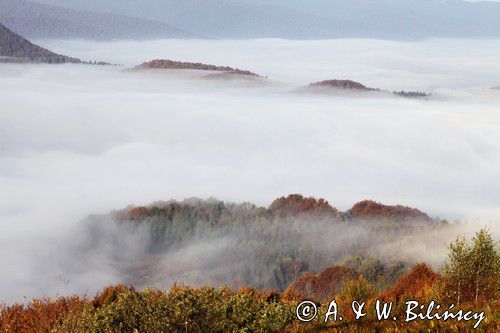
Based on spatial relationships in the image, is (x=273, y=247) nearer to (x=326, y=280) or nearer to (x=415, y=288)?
(x=326, y=280)

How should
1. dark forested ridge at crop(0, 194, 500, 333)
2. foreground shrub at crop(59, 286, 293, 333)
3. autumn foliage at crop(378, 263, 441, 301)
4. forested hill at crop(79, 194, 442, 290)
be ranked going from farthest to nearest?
forested hill at crop(79, 194, 442, 290) < autumn foliage at crop(378, 263, 441, 301) < dark forested ridge at crop(0, 194, 500, 333) < foreground shrub at crop(59, 286, 293, 333)

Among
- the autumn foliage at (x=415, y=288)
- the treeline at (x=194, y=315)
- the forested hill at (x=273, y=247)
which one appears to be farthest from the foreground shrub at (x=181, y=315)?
the forested hill at (x=273, y=247)

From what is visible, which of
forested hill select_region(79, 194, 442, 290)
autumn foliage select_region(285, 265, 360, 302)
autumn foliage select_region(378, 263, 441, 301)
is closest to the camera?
autumn foliage select_region(378, 263, 441, 301)

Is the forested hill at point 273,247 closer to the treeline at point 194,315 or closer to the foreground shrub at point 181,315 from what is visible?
the treeline at point 194,315

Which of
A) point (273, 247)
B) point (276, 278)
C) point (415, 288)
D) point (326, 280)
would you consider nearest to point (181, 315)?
point (415, 288)

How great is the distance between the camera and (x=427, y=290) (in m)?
24.4

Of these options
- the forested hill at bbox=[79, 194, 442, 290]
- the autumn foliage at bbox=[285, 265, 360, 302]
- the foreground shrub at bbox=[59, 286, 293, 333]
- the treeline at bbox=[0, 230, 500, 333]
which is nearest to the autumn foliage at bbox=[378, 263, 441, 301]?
the treeline at bbox=[0, 230, 500, 333]

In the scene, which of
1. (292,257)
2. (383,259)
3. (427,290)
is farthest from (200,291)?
(292,257)

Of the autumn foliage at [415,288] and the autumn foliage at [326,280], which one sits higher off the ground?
the autumn foliage at [415,288]

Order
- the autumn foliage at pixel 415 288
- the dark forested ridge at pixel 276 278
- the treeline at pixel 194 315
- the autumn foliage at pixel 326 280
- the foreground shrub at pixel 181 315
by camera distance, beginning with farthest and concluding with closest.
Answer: the autumn foliage at pixel 326 280 → the autumn foliage at pixel 415 288 → the dark forested ridge at pixel 276 278 → the foreground shrub at pixel 181 315 → the treeline at pixel 194 315

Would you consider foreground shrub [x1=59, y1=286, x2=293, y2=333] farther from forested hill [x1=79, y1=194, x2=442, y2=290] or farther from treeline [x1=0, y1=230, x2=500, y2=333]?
forested hill [x1=79, y1=194, x2=442, y2=290]

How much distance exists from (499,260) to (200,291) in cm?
1586

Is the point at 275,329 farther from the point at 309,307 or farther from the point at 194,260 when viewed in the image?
the point at 194,260

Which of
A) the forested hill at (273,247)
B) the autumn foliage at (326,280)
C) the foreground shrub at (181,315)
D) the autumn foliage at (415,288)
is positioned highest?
the foreground shrub at (181,315)
